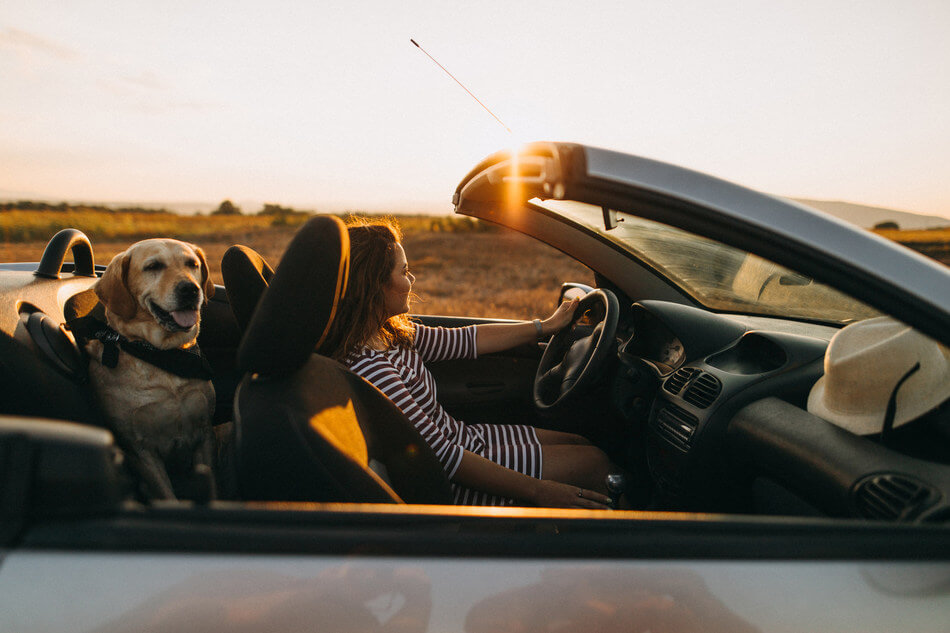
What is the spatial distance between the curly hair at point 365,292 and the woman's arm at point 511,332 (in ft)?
1.84

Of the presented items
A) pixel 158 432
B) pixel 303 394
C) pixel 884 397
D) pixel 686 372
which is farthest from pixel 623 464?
pixel 158 432

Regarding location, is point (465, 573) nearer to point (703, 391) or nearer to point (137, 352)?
point (703, 391)

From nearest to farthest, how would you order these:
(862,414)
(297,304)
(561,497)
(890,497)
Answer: (890,497), (297,304), (862,414), (561,497)

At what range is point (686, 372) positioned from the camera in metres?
2.19

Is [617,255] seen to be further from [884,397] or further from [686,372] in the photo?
[884,397]

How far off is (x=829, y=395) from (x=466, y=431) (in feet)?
3.82

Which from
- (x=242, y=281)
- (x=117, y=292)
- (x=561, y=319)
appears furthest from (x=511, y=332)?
(x=117, y=292)

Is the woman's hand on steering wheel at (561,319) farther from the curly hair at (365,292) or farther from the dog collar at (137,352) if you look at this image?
the dog collar at (137,352)

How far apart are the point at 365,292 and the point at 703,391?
1.20m

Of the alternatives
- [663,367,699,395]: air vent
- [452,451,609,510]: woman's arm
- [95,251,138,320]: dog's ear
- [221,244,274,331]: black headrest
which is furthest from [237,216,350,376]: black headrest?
[95,251,138,320]: dog's ear

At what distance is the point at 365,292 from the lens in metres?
2.09

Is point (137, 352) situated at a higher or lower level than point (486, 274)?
higher

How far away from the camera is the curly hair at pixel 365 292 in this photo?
79.4 inches

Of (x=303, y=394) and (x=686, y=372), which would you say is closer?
(x=303, y=394)
